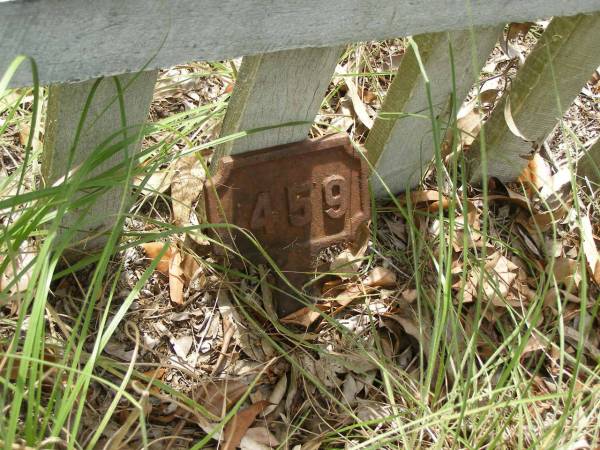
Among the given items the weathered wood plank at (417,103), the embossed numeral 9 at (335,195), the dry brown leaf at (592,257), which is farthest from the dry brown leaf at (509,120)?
the embossed numeral 9 at (335,195)

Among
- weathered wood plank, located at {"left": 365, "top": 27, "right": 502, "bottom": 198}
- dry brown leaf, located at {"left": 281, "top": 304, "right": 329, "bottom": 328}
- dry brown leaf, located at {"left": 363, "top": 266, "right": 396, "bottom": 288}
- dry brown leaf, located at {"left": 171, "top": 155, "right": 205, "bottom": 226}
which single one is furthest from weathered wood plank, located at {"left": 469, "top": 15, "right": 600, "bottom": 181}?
dry brown leaf, located at {"left": 171, "top": 155, "right": 205, "bottom": 226}

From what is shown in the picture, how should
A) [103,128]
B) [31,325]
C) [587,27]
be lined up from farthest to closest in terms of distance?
[587,27], [103,128], [31,325]

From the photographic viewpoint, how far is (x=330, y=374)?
5.37 feet

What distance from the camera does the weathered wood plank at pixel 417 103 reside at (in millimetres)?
1551

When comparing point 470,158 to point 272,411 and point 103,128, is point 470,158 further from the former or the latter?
point 103,128

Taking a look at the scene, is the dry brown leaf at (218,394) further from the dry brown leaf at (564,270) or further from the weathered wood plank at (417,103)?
the dry brown leaf at (564,270)

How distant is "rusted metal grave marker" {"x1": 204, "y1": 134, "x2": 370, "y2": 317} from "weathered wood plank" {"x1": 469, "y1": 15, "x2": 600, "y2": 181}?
17.3 inches

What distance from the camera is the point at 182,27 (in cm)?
110

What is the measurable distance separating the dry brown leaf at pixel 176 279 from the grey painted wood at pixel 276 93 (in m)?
0.27

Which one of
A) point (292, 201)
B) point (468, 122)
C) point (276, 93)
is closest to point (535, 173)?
point (468, 122)

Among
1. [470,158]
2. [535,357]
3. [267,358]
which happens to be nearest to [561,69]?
[470,158]

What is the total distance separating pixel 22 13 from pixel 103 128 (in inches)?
16.3

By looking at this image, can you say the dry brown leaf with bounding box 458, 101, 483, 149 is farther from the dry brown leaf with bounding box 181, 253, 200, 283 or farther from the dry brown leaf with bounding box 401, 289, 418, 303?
the dry brown leaf with bounding box 181, 253, 200, 283

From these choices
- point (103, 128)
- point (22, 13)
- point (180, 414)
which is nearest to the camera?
point (22, 13)
